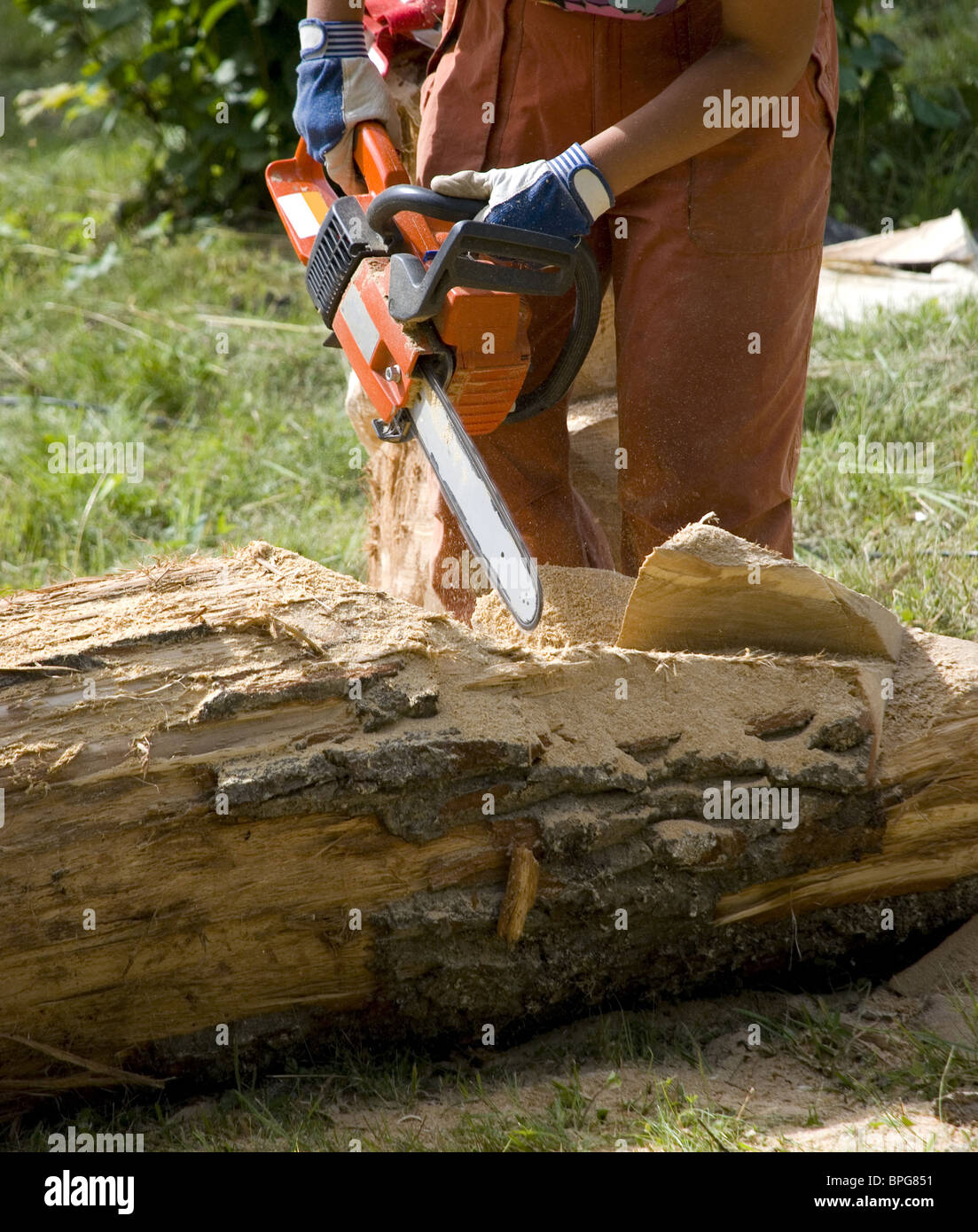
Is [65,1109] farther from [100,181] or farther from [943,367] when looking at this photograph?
[100,181]

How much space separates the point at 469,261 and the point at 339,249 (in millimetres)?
476

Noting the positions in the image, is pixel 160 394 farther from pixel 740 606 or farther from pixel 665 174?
pixel 740 606

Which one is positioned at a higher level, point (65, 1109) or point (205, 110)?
point (205, 110)

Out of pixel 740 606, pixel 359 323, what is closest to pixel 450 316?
pixel 359 323

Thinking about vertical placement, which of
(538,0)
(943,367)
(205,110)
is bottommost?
(943,367)

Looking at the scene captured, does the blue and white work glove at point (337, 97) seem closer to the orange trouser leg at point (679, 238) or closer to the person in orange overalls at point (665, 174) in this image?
the person in orange overalls at point (665, 174)

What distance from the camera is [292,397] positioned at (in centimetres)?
512

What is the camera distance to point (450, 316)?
2.18m

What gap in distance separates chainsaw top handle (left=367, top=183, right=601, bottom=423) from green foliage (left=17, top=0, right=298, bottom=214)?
4021mm

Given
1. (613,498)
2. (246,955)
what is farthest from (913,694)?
(613,498)

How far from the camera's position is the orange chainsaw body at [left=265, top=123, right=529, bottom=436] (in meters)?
2.21

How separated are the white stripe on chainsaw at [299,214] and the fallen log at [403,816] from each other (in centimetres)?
96

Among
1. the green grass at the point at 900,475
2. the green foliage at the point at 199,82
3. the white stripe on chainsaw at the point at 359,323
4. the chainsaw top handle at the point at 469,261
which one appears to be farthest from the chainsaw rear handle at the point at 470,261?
the green foliage at the point at 199,82

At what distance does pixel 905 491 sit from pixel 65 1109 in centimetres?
312
